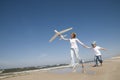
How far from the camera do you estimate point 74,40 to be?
30.6 ft

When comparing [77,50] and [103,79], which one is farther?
[77,50]

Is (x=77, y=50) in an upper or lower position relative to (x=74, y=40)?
lower

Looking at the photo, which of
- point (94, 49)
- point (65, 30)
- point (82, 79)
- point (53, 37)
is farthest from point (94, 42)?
point (82, 79)

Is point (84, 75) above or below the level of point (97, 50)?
below

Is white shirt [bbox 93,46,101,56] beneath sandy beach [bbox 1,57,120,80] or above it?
above

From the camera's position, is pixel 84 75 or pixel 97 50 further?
Result: pixel 97 50

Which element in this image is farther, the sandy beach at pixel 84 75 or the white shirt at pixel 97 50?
the white shirt at pixel 97 50

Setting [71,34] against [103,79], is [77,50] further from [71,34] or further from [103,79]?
[103,79]

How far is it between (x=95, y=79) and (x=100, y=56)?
25.6 ft

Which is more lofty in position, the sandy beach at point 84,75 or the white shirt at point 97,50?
the white shirt at point 97,50

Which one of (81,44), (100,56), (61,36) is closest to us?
(81,44)

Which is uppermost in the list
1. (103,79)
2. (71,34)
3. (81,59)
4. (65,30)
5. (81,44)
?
(65,30)

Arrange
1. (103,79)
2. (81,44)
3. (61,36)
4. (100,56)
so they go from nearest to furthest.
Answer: (103,79)
(81,44)
(61,36)
(100,56)

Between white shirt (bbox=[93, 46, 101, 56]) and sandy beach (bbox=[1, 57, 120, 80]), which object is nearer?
sandy beach (bbox=[1, 57, 120, 80])
